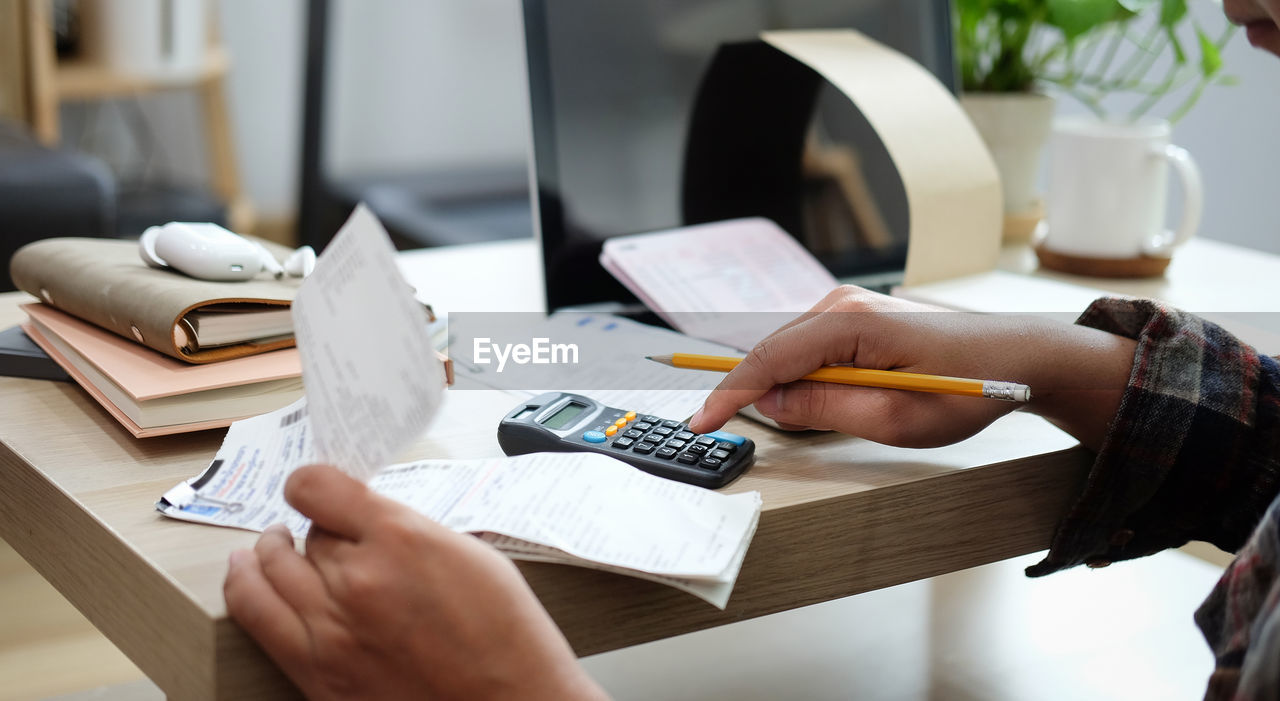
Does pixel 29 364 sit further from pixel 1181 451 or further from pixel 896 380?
pixel 1181 451

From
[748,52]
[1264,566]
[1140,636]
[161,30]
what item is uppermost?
[161,30]

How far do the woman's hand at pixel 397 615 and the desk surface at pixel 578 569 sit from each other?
0.08 feet

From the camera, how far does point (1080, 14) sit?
1.13 m

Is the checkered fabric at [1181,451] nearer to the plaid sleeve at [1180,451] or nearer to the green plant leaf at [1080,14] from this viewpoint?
the plaid sleeve at [1180,451]

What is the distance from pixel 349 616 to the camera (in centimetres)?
42

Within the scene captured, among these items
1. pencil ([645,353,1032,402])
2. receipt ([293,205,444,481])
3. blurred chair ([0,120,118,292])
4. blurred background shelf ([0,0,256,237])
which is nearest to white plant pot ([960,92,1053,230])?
pencil ([645,353,1032,402])

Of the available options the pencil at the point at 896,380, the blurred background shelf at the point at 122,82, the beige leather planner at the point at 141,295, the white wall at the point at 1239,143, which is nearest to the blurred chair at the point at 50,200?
the blurred background shelf at the point at 122,82

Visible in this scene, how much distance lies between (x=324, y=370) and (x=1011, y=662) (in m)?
0.69

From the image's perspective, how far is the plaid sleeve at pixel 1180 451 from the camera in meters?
0.60

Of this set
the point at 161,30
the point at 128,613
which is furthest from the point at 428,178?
the point at 128,613

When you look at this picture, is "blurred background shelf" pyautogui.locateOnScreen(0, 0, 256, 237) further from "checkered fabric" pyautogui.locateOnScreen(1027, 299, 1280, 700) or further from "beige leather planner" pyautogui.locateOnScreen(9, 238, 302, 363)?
"checkered fabric" pyautogui.locateOnScreen(1027, 299, 1280, 700)

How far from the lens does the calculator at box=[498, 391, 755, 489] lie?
1.82ft

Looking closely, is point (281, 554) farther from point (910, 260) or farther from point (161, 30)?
point (161, 30)

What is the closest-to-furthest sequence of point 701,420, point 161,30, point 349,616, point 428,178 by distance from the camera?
point 349,616, point 701,420, point 161,30, point 428,178
